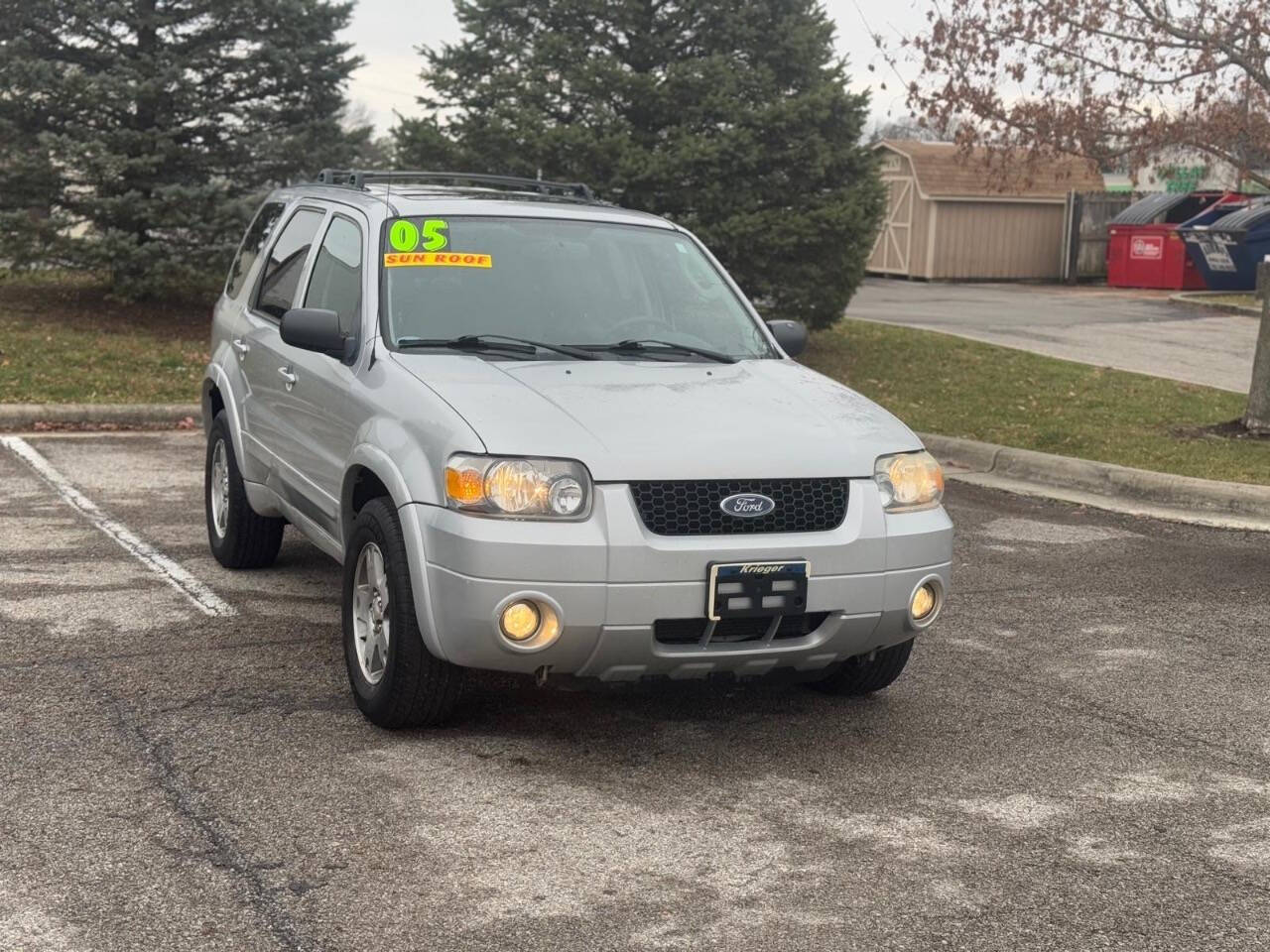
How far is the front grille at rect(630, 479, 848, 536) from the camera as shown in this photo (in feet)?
16.8

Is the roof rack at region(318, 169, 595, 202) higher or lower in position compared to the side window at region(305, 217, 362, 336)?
higher

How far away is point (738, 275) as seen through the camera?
677 inches

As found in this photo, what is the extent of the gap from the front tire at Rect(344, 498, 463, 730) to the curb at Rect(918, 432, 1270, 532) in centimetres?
606

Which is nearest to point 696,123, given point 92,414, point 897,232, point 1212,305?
point 92,414

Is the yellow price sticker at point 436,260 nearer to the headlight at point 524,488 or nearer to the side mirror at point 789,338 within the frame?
the side mirror at point 789,338

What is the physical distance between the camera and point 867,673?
5.97m

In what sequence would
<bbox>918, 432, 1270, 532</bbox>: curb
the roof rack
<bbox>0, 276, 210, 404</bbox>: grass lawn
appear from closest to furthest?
the roof rack, <bbox>918, 432, 1270, 532</bbox>: curb, <bbox>0, 276, 210, 404</bbox>: grass lawn

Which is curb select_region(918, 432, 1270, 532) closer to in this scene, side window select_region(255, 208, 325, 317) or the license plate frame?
side window select_region(255, 208, 325, 317)

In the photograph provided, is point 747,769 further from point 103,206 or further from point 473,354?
point 103,206

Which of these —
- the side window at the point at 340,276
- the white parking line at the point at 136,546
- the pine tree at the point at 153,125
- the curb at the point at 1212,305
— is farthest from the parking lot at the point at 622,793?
the curb at the point at 1212,305

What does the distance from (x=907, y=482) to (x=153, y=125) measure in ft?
43.7

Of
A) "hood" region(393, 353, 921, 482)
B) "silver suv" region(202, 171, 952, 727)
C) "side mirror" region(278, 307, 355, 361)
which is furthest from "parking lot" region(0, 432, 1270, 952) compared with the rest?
"side mirror" region(278, 307, 355, 361)

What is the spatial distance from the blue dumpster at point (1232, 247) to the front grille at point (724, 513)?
27.7 m

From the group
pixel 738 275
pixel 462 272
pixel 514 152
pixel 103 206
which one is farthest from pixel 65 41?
pixel 462 272
